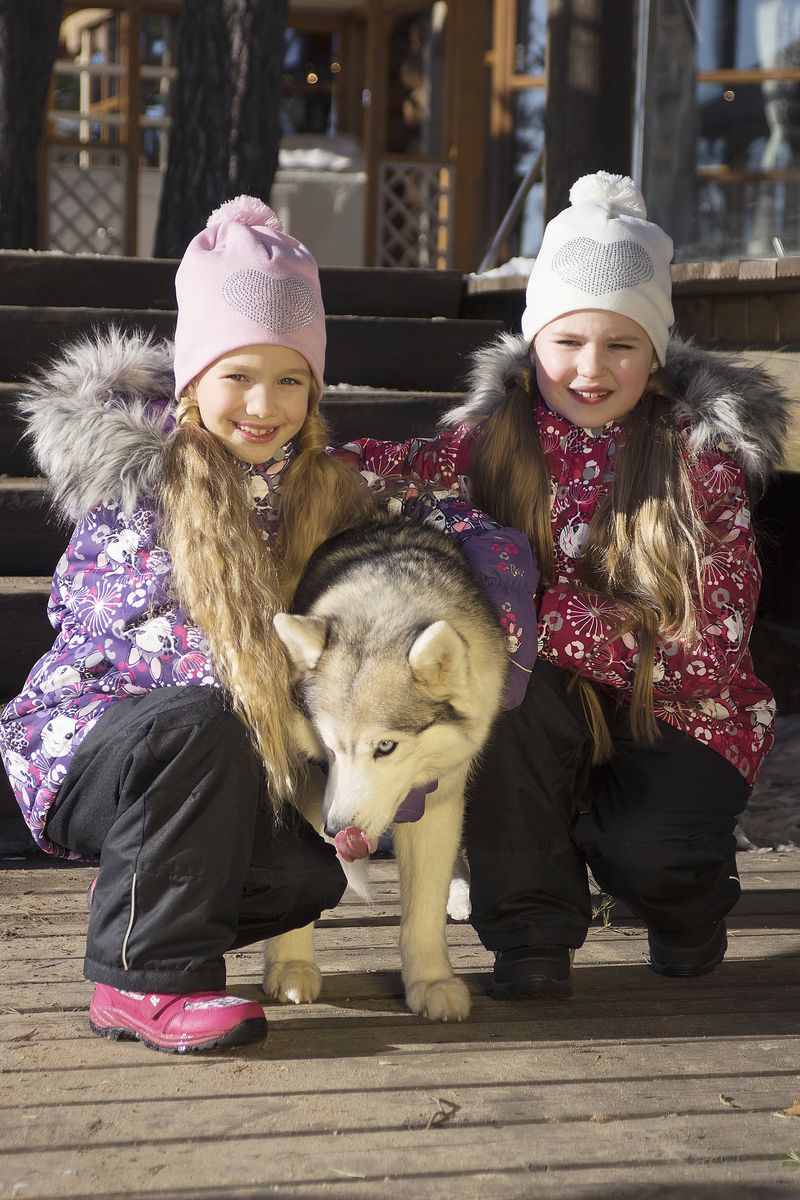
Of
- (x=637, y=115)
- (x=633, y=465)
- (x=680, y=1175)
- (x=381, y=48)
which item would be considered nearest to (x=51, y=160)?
(x=381, y=48)

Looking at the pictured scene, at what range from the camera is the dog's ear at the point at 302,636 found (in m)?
2.39

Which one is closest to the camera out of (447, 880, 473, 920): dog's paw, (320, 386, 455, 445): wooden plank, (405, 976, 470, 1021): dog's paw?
(405, 976, 470, 1021): dog's paw

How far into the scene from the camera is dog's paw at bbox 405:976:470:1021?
2.42 metres

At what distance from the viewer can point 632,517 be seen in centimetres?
273

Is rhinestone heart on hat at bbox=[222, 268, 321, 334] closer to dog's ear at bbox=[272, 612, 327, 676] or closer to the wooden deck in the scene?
dog's ear at bbox=[272, 612, 327, 676]

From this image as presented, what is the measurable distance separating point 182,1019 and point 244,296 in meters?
1.31

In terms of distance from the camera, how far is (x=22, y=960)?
2.69m

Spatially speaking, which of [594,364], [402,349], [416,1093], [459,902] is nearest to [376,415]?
[402,349]

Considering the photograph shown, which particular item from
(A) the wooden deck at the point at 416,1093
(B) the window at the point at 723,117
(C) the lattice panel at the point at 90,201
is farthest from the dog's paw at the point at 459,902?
(C) the lattice panel at the point at 90,201

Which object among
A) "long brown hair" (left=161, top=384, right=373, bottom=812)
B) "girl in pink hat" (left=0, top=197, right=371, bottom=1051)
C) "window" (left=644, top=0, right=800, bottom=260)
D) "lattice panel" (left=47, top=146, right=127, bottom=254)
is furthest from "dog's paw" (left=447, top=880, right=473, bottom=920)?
"lattice panel" (left=47, top=146, right=127, bottom=254)

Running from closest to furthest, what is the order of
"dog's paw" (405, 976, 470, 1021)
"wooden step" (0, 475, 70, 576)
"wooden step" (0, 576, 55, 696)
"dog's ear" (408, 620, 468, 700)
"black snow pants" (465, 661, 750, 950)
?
"dog's ear" (408, 620, 468, 700) → "dog's paw" (405, 976, 470, 1021) → "black snow pants" (465, 661, 750, 950) → "wooden step" (0, 576, 55, 696) → "wooden step" (0, 475, 70, 576)

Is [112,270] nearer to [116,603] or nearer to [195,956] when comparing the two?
[116,603]

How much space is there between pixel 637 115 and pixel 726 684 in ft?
14.1

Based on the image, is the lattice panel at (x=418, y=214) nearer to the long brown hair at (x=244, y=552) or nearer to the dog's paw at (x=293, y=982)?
the long brown hair at (x=244, y=552)
